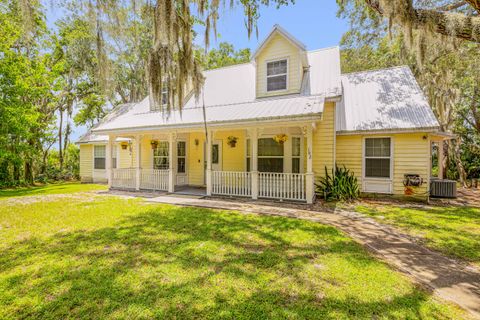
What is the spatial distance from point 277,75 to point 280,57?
77 centimetres

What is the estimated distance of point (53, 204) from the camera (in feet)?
26.9

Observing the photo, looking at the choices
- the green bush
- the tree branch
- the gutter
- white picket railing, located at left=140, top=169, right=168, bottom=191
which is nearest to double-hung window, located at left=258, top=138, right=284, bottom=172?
the green bush

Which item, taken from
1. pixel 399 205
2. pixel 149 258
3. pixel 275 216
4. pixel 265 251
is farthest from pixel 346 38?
pixel 149 258

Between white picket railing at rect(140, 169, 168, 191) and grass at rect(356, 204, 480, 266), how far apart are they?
318 inches

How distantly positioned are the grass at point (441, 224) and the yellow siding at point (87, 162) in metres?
17.1

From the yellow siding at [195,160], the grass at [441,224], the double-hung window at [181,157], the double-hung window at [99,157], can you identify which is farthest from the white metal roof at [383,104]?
the double-hung window at [99,157]

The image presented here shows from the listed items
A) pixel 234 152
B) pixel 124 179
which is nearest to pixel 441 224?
pixel 234 152

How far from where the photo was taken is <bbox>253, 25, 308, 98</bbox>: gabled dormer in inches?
384

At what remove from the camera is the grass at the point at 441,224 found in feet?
14.5

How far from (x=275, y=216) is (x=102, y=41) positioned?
635cm

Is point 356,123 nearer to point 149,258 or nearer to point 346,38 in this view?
point 346,38

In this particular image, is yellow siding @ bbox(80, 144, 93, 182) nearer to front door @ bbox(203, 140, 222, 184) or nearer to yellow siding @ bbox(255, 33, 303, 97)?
front door @ bbox(203, 140, 222, 184)

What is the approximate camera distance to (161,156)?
12.6m

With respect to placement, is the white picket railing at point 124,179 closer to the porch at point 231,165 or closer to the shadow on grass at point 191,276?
the porch at point 231,165
